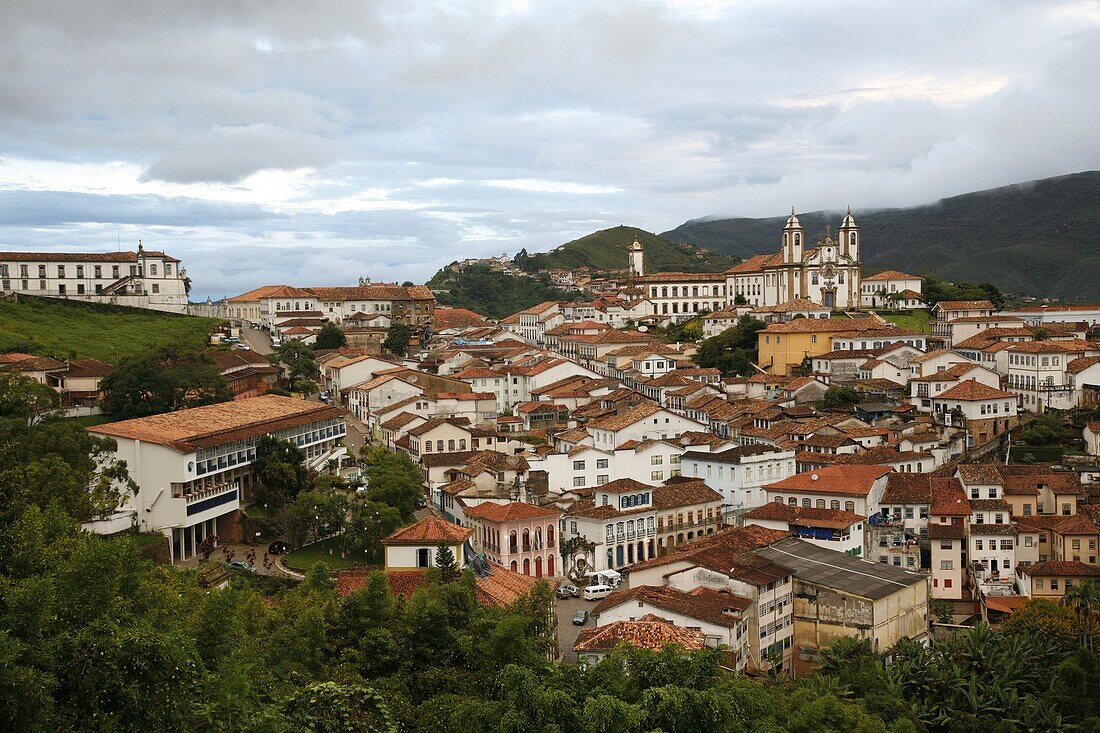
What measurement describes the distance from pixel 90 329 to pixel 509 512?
91.0ft

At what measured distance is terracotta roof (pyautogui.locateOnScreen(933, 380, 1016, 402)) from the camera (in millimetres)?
38719

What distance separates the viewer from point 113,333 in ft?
156

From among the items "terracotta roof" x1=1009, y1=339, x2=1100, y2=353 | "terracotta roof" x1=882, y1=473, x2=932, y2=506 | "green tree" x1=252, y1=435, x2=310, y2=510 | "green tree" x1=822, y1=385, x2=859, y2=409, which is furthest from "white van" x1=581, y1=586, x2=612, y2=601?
"terracotta roof" x1=1009, y1=339, x2=1100, y2=353

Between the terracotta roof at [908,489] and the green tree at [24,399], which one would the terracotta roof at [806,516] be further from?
the green tree at [24,399]

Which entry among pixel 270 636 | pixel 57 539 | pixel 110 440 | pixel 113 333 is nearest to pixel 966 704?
pixel 270 636

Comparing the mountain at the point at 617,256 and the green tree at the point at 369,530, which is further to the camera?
the mountain at the point at 617,256

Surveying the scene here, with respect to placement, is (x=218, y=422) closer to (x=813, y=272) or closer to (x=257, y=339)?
(x=257, y=339)

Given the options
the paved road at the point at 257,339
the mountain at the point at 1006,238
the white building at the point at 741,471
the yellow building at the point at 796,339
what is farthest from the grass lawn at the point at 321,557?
the mountain at the point at 1006,238

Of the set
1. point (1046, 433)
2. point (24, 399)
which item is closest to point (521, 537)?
point (24, 399)

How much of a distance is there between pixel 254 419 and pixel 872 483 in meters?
18.7

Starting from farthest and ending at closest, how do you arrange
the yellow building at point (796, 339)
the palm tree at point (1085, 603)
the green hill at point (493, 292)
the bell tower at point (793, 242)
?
the green hill at point (493, 292) → the bell tower at point (793, 242) → the yellow building at point (796, 339) → the palm tree at point (1085, 603)

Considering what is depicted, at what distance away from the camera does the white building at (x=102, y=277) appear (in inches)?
2117

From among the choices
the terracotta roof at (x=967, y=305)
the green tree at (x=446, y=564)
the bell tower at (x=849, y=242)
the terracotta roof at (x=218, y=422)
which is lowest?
the green tree at (x=446, y=564)

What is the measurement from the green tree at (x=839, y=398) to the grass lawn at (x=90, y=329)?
87.0ft
